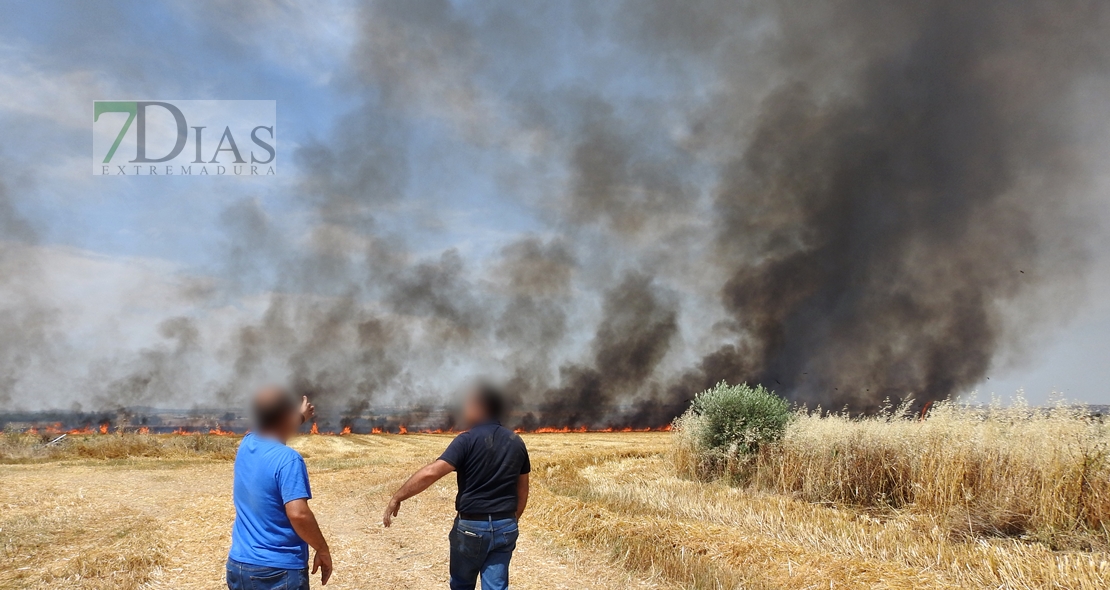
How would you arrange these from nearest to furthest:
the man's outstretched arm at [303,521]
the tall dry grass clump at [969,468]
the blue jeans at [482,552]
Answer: the man's outstretched arm at [303,521] < the blue jeans at [482,552] < the tall dry grass clump at [969,468]

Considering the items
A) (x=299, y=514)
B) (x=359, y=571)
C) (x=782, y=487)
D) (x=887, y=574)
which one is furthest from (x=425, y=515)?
(x=299, y=514)

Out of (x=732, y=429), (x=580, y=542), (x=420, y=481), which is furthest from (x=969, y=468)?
(x=420, y=481)

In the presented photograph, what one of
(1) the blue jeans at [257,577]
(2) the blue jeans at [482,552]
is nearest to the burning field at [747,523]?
(2) the blue jeans at [482,552]

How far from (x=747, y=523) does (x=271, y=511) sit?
342 inches

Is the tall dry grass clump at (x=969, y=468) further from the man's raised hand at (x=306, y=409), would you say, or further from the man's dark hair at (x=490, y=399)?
the man's raised hand at (x=306, y=409)

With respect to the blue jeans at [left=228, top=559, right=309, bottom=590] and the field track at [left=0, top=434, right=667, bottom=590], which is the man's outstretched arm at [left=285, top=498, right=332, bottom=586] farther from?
the field track at [left=0, top=434, right=667, bottom=590]

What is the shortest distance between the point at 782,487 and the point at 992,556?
22.9 ft

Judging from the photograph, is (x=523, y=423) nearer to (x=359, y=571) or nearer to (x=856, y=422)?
(x=856, y=422)

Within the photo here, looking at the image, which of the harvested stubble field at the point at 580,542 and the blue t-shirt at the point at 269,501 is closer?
the blue t-shirt at the point at 269,501

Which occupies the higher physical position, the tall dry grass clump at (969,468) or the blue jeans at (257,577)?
the blue jeans at (257,577)

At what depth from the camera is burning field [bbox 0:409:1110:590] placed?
844cm

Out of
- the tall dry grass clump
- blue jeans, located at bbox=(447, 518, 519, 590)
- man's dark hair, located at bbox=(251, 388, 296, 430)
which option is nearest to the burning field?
the tall dry grass clump

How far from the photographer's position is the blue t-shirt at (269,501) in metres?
4.43

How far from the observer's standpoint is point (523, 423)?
202 feet
